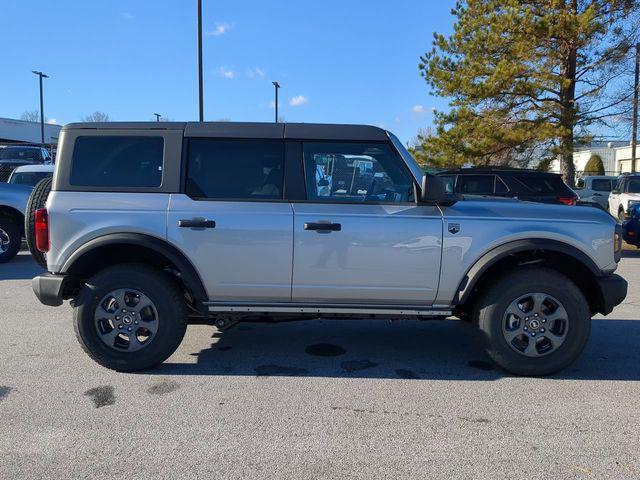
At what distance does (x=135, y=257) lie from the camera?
14.4 feet

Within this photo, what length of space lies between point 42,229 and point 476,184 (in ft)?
27.8

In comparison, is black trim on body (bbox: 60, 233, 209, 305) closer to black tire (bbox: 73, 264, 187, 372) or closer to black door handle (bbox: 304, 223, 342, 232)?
black tire (bbox: 73, 264, 187, 372)

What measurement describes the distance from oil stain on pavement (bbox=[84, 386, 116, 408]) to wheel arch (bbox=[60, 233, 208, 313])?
2.99 ft

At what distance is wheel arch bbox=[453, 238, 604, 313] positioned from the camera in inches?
161

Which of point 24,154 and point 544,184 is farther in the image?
point 24,154

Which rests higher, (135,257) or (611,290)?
(135,257)

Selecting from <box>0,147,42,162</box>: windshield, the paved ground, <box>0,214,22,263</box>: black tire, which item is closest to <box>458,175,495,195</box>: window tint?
the paved ground

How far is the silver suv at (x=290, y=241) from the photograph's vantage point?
4133mm

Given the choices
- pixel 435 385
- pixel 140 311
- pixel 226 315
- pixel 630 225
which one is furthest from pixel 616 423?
pixel 630 225

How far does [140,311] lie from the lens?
4.24 m

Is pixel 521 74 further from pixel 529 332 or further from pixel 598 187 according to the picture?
pixel 529 332

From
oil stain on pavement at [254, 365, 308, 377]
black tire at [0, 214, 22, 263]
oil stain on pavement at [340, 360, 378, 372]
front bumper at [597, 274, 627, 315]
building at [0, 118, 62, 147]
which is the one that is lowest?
oil stain on pavement at [254, 365, 308, 377]

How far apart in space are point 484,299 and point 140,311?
281 cm

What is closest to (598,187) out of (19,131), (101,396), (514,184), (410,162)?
(514,184)
